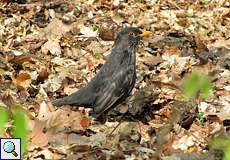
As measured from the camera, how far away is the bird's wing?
5750mm

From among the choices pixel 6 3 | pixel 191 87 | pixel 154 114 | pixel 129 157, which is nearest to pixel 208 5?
pixel 6 3

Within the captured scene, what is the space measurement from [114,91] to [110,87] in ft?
0.24

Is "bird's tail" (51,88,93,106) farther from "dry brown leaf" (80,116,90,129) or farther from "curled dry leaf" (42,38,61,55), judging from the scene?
"curled dry leaf" (42,38,61,55)

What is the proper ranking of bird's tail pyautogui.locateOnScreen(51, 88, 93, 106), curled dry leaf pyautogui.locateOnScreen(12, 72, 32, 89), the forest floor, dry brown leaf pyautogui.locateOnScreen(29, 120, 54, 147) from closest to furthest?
1. dry brown leaf pyautogui.locateOnScreen(29, 120, 54, 147)
2. the forest floor
3. bird's tail pyautogui.locateOnScreen(51, 88, 93, 106)
4. curled dry leaf pyautogui.locateOnScreen(12, 72, 32, 89)

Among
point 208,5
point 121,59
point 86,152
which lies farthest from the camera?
point 208,5

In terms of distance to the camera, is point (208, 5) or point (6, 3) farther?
point (208, 5)

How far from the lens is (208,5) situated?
1014 cm

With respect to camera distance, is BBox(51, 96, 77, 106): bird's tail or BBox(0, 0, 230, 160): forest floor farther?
BBox(51, 96, 77, 106): bird's tail

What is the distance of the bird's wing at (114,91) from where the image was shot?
575cm

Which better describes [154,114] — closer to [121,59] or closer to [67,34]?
[121,59]

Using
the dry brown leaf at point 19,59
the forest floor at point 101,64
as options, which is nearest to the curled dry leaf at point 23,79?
the forest floor at point 101,64

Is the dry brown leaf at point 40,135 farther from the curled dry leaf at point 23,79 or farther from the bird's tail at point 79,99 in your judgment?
the curled dry leaf at point 23,79

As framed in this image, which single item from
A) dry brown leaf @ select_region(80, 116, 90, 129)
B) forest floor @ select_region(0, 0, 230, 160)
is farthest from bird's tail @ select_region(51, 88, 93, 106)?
dry brown leaf @ select_region(80, 116, 90, 129)

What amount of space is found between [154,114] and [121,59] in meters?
0.74
